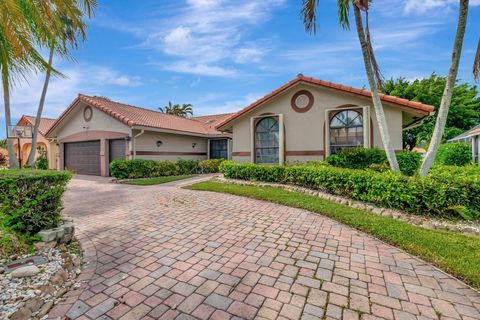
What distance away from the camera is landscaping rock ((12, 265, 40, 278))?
8.80ft

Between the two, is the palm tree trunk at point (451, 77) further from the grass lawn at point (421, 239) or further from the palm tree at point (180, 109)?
the palm tree at point (180, 109)

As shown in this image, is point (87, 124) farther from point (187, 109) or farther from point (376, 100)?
point (187, 109)

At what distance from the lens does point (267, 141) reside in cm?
1168

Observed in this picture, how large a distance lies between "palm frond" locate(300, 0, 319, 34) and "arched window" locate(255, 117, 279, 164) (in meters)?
4.36

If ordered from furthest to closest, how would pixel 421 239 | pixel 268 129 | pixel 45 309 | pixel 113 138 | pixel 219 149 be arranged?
pixel 219 149
pixel 113 138
pixel 268 129
pixel 421 239
pixel 45 309

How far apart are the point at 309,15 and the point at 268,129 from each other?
5.29 meters

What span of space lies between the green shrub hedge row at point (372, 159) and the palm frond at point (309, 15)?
15.8 ft

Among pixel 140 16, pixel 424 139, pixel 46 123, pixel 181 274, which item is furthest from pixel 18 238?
pixel 424 139

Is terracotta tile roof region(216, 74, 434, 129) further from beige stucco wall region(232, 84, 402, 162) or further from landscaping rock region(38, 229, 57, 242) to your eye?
landscaping rock region(38, 229, 57, 242)

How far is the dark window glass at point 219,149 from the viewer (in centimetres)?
1857

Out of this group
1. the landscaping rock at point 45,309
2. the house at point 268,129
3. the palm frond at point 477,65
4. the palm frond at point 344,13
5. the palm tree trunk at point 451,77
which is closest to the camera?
the landscaping rock at point 45,309

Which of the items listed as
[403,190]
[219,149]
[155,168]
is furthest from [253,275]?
[219,149]

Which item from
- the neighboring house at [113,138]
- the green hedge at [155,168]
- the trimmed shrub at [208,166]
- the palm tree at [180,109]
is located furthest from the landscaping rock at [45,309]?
the palm tree at [180,109]

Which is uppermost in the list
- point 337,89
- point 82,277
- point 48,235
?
point 337,89
